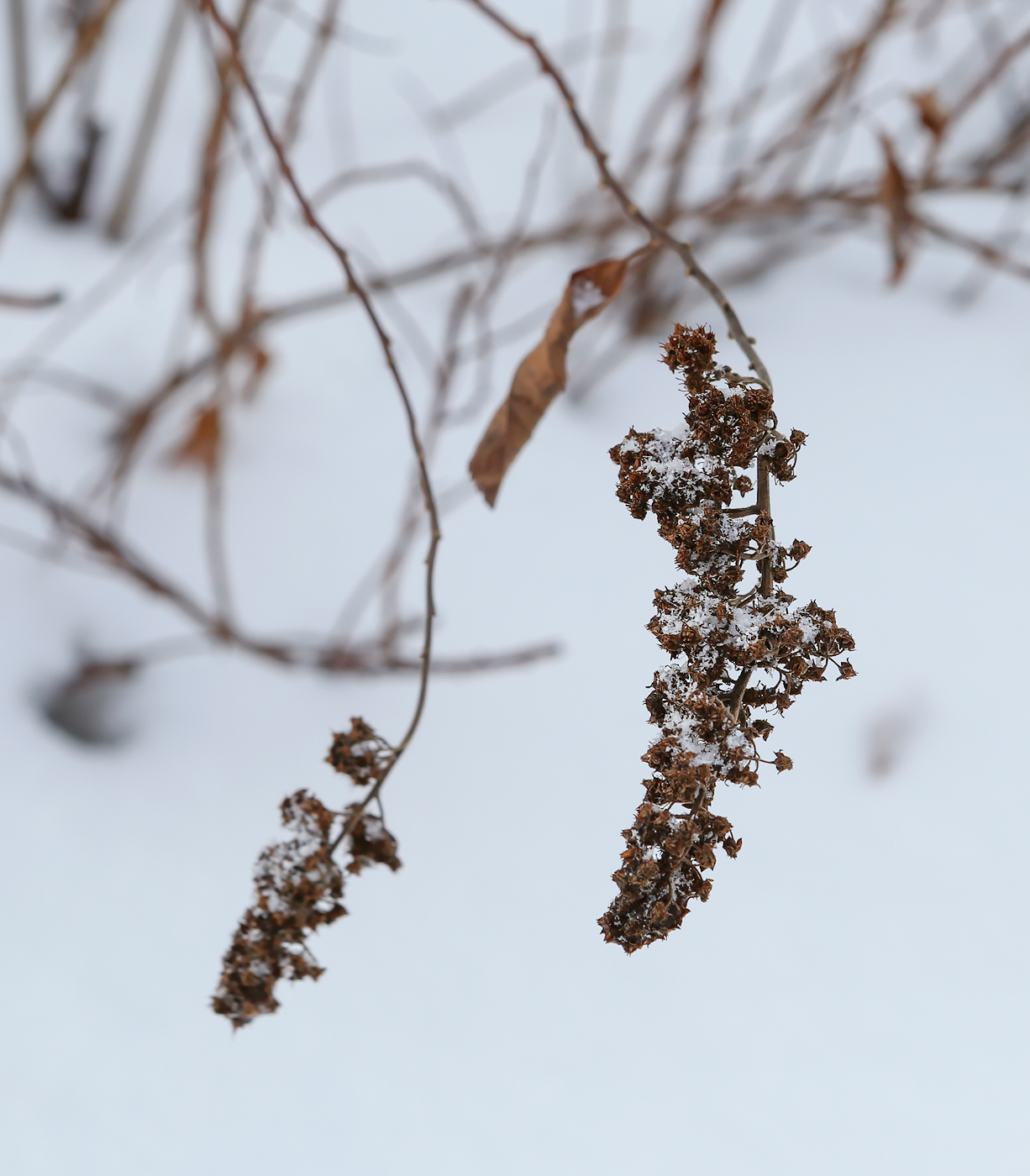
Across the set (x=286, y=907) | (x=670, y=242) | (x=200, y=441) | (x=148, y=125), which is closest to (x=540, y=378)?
(x=670, y=242)

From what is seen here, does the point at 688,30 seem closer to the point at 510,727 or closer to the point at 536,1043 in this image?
the point at 510,727

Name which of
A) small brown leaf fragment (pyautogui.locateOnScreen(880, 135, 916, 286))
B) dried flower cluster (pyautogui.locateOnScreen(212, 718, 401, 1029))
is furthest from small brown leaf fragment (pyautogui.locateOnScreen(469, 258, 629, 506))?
small brown leaf fragment (pyautogui.locateOnScreen(880, 135, 916, 286))

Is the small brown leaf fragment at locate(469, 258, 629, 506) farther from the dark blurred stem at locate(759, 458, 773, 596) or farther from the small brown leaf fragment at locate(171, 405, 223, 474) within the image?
the small brown leaf fragment at locate(171, 405, 223, 474)

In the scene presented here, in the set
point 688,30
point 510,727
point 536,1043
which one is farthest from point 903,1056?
point 688,30

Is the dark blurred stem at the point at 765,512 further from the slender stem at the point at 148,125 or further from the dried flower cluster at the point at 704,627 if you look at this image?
the slender stem at the point at 148,125

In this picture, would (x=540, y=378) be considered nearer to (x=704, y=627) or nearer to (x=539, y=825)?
(x=704, y=627)

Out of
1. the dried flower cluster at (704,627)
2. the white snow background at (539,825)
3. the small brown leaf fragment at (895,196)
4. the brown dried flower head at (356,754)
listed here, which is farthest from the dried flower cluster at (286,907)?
the small brown leaf fragment at (895,196)
